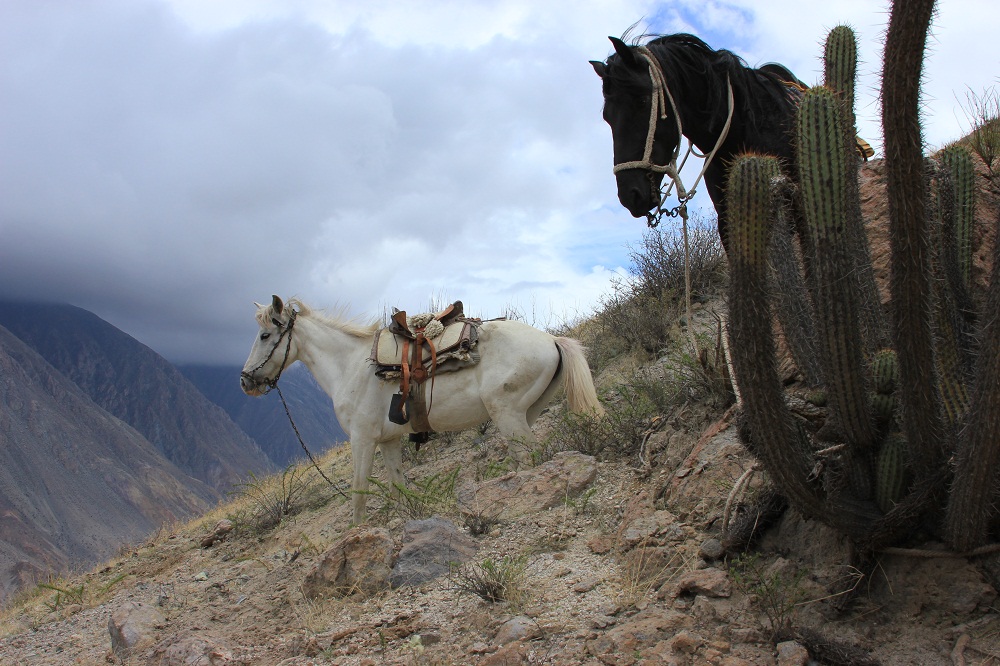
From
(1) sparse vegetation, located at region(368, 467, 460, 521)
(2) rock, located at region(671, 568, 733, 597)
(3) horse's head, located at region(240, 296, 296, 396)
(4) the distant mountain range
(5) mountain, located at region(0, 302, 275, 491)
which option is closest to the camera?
(2) rock, located at region(671, 568, 733, 597)

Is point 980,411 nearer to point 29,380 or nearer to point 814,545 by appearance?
point 814,545

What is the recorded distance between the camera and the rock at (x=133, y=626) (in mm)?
4719

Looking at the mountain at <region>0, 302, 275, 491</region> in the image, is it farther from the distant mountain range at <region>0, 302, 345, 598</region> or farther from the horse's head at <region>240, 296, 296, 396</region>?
the horse's head at <region>240, 296, 296, 396</region>

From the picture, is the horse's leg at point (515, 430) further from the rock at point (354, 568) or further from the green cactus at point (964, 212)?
the green cactus at point (964, 212)

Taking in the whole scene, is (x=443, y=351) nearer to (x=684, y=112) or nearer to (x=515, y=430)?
(x=515, y=430)

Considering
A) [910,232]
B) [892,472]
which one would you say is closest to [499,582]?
[892,472]

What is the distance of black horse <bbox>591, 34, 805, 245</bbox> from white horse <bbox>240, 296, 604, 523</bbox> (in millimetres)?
2509

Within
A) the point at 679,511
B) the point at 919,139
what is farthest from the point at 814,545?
the point at 919,139

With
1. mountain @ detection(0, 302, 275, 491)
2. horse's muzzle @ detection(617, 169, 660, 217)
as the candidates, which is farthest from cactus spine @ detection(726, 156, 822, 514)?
mountain @ detection(0, 302, 275, 491)

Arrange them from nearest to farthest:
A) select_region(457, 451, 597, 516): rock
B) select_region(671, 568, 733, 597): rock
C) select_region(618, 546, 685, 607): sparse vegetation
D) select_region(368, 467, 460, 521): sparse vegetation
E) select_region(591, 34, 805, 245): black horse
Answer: select_region(671, 568, 733, 597): rock < select_region(618, 546, 685, 607): sparse vegetation < select_region(591, 34, 805, 245): black horse < select_region(457, 451, 597, 516): rock < select_region(368, 467, 460, 521): sparse vegetation

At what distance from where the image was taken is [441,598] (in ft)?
13.0

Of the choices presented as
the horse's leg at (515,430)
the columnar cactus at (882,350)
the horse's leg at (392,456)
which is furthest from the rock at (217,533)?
the columnar cactus at (882,350)

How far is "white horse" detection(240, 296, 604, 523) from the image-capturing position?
23.0ft

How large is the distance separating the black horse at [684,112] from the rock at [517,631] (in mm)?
2736
